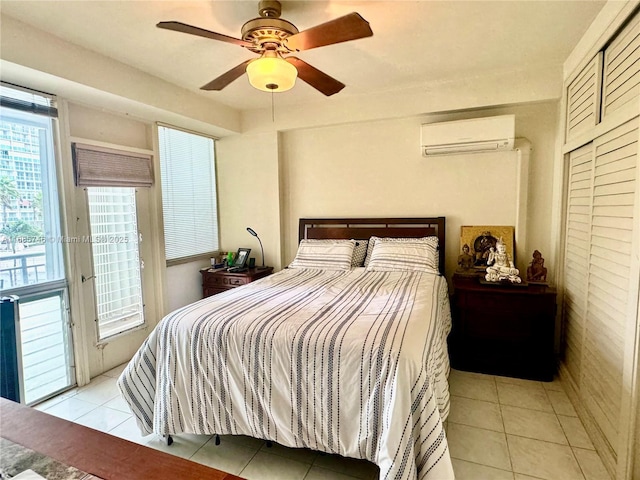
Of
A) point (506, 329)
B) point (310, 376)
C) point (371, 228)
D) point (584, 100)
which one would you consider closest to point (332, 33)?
point (310, 376)

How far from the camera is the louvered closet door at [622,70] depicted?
165 cm

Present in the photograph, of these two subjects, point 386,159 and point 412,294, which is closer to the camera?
point 412,294

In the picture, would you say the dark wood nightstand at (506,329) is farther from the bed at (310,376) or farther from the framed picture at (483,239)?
the bed at (310,376)

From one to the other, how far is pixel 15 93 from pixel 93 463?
104 inches

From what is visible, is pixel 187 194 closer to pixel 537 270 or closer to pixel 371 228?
pixel 371 228

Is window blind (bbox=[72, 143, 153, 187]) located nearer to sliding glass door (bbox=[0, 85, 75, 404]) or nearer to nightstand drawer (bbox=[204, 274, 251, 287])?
sliding glass door (bbox=[0, 85, 75, 404])

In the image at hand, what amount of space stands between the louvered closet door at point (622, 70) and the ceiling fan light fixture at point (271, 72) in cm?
166

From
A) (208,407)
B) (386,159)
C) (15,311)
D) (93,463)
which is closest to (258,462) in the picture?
(208,407)

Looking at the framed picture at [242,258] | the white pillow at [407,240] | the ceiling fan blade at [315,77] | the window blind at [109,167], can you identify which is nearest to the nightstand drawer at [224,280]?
the framed picture at [242,258]

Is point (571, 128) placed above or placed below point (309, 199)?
above

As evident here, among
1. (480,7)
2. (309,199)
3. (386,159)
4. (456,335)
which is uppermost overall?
(480,7)

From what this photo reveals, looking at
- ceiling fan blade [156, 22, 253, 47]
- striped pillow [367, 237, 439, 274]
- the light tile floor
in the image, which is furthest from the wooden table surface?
striped pillow [367, 237, 439, 274]

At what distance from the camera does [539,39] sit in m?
2.31

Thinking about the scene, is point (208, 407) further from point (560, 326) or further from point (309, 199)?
point (560, 326)
